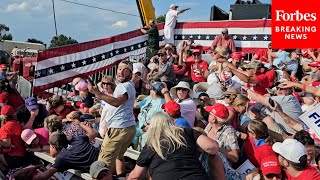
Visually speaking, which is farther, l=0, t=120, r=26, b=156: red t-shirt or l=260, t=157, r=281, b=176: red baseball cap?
l=0, t=120, r=26, b=156: red t-shirt

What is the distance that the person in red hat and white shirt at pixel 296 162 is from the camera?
13.2ft

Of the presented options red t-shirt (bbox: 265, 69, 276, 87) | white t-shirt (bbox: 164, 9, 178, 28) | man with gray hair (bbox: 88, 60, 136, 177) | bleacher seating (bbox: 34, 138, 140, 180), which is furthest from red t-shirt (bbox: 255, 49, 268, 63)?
man with gray hair (bbox: 88, 60, 136, 177)

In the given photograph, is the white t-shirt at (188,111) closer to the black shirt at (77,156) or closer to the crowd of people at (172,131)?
the crowd of people at (172,131)

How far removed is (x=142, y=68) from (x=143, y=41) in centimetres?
372

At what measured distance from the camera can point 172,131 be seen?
3941mm

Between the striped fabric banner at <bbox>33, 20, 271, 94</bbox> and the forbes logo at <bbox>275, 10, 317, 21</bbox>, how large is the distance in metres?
4.88

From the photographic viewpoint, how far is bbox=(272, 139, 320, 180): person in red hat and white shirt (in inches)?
158

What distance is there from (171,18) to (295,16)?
864cm

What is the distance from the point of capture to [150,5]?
17.2 meters

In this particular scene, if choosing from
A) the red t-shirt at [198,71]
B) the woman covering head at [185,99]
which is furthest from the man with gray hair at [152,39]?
the woman covering head at [185,99]

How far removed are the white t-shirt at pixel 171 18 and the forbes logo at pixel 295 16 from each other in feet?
27.6

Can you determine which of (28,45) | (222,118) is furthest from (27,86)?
(28,45)

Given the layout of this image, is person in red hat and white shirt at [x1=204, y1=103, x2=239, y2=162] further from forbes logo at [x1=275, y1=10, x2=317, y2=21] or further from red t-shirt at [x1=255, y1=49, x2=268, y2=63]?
red t-shirt at [x1=255, y1=49, x2=268, y2=63]

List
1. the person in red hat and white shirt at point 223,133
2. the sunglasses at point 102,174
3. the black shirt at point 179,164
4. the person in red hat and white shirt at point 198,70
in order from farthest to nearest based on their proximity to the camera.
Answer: the person in red hat and white shirt at point 198,70 < the person in red hat and white shirt at point 223,133 < the sunglasses at point 102,174 < the black shirt at point 179,164
